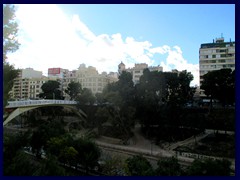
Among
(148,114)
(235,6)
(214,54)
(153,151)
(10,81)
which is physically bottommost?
(153,151)

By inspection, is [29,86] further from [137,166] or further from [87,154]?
[137,166]

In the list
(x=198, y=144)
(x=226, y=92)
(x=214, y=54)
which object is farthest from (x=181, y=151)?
(x=214, y=54)

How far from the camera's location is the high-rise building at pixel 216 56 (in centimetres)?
2536

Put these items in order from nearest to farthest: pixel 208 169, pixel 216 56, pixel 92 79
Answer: pixel 208 169 < pixel 216 56 < pixel 92 79

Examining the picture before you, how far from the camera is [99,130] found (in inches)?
739

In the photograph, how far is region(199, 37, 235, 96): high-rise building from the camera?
25359 millimetres

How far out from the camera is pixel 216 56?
2575 cm

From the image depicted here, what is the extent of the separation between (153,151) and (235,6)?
36.1ft

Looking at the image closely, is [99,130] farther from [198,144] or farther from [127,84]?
[198,144]

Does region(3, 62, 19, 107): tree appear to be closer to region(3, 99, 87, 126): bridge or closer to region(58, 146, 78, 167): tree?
region(58, 146, 78, 167): tree

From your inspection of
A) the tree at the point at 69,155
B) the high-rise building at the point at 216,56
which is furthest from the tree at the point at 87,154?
the high-rise building at the point at 216,56

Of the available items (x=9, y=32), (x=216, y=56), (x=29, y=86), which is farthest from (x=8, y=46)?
(x=29, y=86)

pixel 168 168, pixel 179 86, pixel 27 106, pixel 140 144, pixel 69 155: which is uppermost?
pixel 179 86

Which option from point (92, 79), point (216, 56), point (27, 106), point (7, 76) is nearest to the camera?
point (7, 76)
